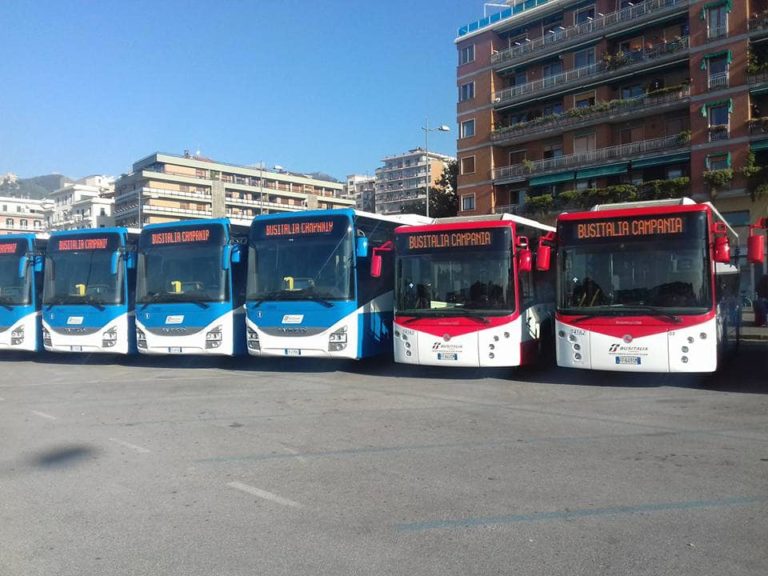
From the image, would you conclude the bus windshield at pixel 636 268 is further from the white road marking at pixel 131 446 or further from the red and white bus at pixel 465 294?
the white road marking at pixel 131 446

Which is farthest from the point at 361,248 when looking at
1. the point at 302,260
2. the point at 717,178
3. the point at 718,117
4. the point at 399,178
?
the point at 399,178

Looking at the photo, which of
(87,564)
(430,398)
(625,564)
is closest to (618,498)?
(625,564)

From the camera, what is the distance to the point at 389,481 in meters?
6.02

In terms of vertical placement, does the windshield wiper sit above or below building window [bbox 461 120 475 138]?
below

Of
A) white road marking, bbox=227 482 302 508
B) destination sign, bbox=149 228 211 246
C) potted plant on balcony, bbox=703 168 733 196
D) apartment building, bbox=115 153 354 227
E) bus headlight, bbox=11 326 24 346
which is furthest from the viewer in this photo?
apartment building, bbox=115 153 354 227

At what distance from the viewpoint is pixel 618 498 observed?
543 cm

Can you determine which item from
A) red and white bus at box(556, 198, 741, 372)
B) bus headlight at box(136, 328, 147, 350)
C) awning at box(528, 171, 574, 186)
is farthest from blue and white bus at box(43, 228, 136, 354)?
awning at box(528, 171, 574, 186)

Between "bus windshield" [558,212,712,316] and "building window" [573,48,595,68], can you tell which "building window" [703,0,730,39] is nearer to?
"building window" [573,48,595,68]

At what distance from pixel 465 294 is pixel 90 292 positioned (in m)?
8.57

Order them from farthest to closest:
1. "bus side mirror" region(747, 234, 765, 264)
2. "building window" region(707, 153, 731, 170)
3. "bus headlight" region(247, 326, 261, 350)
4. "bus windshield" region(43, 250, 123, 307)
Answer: "building window" region(707, 153, 731, 170), "bus windshield" region(43, 250, 123, 307), "bus headlight" region(247, 326, 261, 350), "bus side mirror" region(747, 234, 765, 264)

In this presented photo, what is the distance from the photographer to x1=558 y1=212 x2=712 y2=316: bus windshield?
34.8 ft

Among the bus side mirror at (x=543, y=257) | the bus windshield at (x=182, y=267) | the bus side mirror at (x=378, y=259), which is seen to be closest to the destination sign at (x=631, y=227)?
the bus side mirror at (x=543, y=257)

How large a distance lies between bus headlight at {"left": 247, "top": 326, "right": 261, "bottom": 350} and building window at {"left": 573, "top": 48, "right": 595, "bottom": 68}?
122ft

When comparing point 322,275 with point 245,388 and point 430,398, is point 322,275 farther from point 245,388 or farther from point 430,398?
point 430,398
